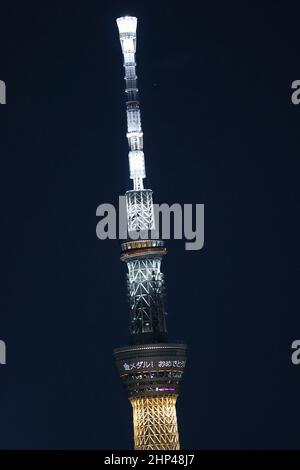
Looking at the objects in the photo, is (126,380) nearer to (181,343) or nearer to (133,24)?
(181,343)

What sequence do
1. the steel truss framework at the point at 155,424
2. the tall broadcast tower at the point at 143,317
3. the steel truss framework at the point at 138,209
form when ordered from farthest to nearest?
the tall broadcast tower at the point at 143,317 → the steel truss framework at the point at 138,209 → the steel truss framework at the point at 155,424

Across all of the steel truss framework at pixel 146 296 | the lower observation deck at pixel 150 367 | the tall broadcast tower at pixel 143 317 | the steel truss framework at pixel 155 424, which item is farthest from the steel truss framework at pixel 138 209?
the steel truss framework at pixel 155 424

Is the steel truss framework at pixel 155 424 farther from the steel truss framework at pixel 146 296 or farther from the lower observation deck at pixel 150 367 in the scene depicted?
the steel truss framework at pixel 146 296

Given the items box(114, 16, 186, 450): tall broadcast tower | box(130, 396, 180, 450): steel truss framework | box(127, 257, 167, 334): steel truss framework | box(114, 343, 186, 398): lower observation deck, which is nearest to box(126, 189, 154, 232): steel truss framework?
box(114, 16, 186, 450): tall broadcast tower

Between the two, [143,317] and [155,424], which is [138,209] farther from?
[155,424]

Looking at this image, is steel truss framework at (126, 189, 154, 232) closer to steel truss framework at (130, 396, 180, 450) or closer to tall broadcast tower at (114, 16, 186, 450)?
tall broadcast tower at (114, 16, 186, 450)
